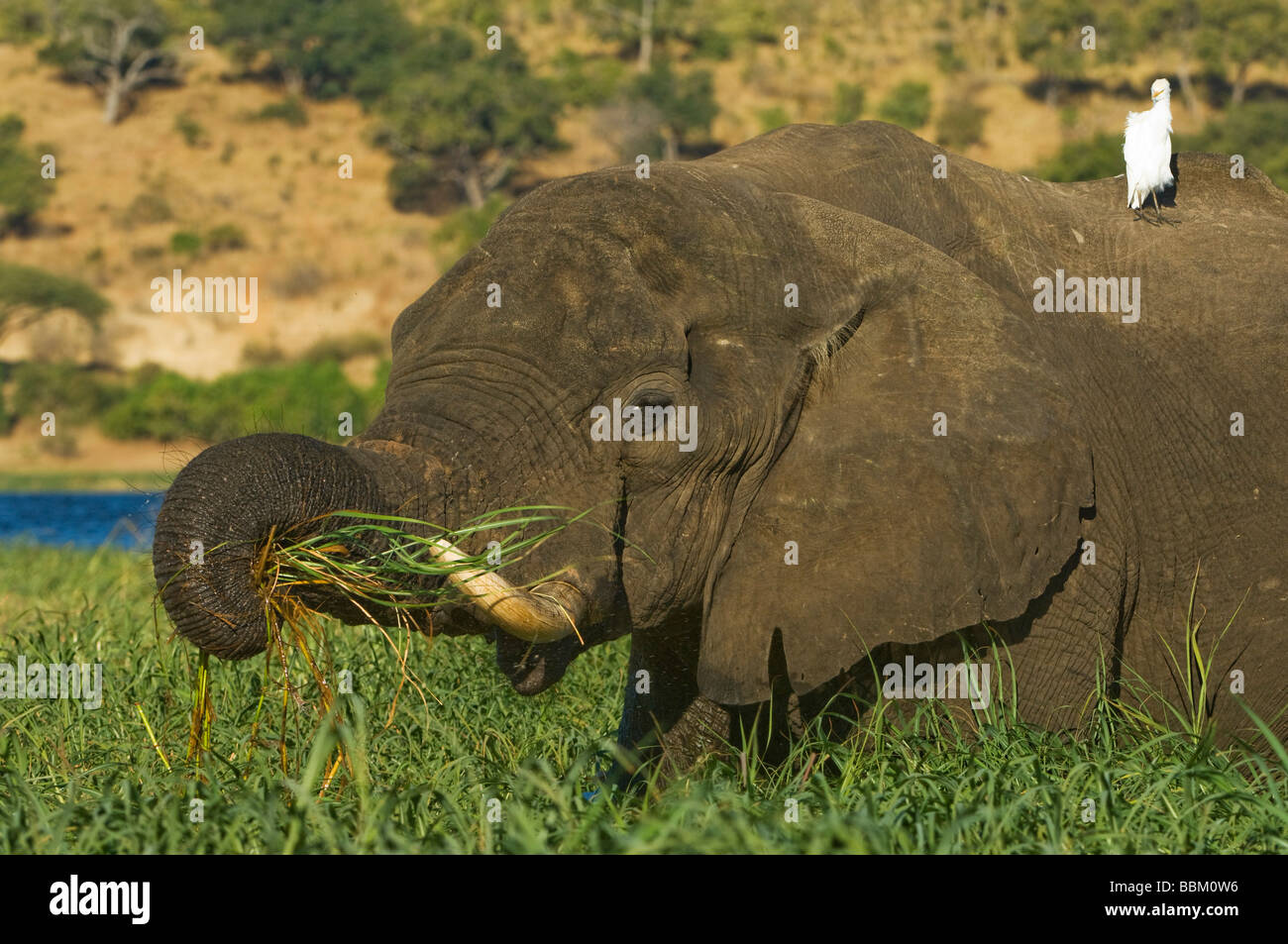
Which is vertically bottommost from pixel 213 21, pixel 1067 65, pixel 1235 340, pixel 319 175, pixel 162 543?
pixel 162 543

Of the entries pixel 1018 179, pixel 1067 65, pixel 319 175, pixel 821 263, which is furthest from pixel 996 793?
pixel 1067 65

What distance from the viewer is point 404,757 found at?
4.91m

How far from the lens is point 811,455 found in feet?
14.6

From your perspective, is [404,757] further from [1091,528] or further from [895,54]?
[895,54]

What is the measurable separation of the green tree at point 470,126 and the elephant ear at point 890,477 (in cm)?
4929

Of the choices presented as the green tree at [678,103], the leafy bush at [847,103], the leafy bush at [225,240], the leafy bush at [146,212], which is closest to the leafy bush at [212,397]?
the leafy bush at [225,240]

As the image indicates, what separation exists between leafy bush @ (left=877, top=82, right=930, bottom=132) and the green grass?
50.5m

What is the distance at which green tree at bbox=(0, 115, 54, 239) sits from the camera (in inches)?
1983

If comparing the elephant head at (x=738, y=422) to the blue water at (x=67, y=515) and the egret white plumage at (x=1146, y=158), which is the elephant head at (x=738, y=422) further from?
the blue water at (x=67, y=515)

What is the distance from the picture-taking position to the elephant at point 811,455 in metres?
4.05

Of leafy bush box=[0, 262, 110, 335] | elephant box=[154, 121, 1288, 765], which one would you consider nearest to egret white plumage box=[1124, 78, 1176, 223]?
elephant box=[154, 121, 1288, 765]

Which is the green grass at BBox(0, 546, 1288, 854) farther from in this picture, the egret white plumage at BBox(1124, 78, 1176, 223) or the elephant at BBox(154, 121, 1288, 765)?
the egret white plumage at BBox(1124, 78, 1176, 223)

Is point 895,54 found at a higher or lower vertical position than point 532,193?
higher

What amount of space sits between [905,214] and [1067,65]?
57610mm
